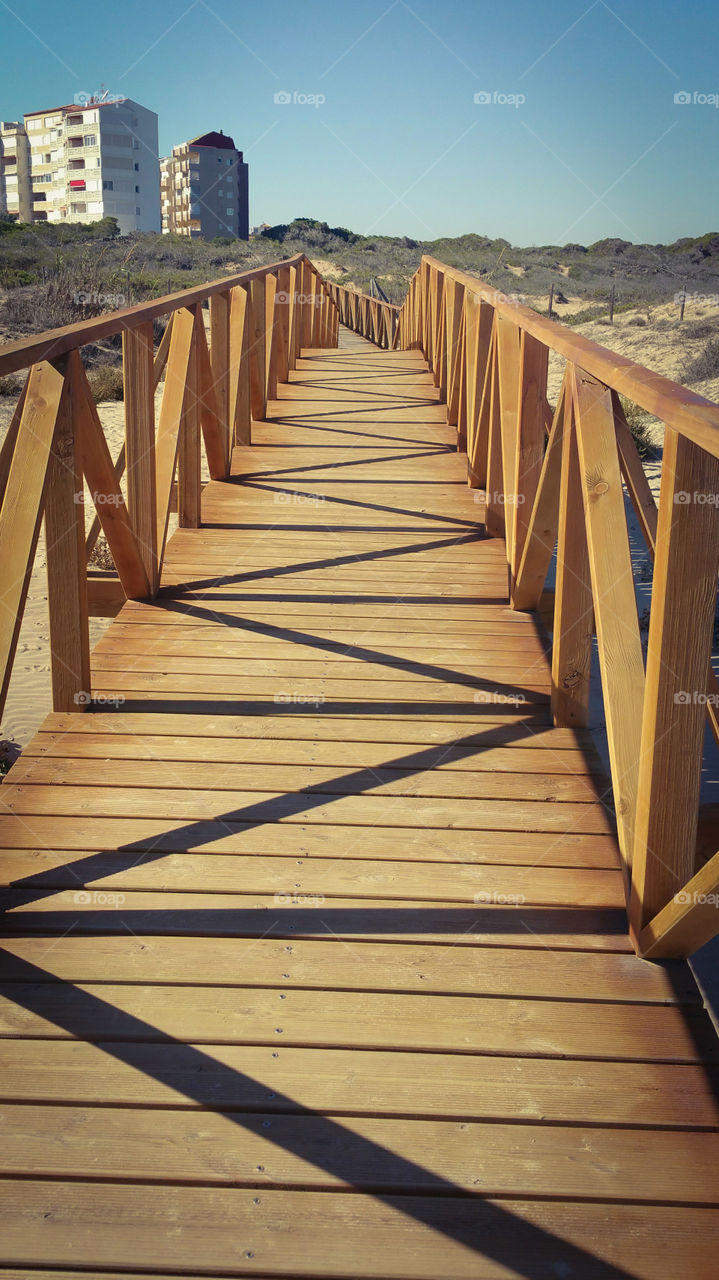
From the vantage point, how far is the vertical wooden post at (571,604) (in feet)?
9.04

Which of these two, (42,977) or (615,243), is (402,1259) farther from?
(615,243)

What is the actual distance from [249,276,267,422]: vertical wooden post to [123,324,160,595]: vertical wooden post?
291cm

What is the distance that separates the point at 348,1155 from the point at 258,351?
6.38 metres

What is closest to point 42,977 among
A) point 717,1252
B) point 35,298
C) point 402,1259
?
point 402,1259

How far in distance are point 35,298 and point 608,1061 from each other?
56.8ft

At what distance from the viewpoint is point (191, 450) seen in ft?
14.4

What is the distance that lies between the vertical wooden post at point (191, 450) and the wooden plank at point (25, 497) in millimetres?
1637

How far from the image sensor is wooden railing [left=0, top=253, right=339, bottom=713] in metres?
2.37

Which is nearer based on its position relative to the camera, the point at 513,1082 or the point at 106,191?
the point at 513,1082

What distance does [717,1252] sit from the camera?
4.57 feet

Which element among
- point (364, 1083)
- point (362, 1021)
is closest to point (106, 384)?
point (362, 1021)

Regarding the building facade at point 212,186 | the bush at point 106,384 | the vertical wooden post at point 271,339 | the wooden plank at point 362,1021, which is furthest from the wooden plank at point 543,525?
the building facade at point 212,186

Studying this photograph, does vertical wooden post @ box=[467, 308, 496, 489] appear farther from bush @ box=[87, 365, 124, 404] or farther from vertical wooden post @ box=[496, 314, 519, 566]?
bush @ box=[87, 365, 124, 404]

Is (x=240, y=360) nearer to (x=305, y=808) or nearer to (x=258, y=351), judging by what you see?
(x=258, y=351)
